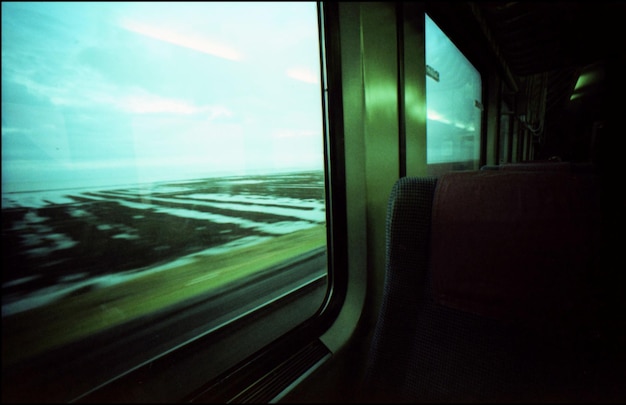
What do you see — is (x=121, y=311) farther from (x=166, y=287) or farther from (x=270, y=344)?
(x=270, y=344)

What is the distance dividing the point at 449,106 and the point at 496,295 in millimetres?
2930

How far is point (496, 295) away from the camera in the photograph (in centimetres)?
76

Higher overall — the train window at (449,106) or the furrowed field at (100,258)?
the train window at (449,106)

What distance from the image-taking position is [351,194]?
1.52m

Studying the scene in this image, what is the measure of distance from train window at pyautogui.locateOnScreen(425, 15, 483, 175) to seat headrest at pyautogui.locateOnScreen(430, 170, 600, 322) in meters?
1.45

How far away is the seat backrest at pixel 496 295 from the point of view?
27.1 inches

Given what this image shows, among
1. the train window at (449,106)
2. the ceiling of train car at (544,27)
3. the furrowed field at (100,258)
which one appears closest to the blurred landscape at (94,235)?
the furrowed field at (100,258)

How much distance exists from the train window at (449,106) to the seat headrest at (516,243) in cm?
145

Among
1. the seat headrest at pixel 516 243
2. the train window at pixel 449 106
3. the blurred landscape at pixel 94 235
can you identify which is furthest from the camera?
the train window at pixel 449 106

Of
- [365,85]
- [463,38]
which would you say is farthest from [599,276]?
[463,38]

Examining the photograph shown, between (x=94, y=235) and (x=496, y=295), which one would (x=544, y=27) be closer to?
(x=496, y=295)

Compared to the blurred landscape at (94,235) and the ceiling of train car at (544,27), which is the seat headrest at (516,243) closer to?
the blurred landscape at (94,235)

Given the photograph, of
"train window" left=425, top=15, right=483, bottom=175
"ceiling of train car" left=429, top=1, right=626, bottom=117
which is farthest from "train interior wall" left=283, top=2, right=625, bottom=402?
"ceiling of train car" left=429, top=1, right=626, bottom=117

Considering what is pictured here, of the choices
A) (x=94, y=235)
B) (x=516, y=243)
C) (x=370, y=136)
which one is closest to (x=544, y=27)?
(x=370, y=136)
